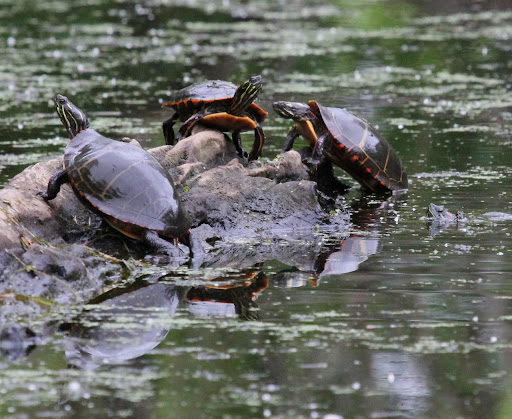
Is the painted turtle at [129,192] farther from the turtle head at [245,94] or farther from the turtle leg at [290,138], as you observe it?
the turtle leg at [290,138]

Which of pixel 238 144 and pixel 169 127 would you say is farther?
pixel 169 127

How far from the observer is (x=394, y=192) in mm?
8188

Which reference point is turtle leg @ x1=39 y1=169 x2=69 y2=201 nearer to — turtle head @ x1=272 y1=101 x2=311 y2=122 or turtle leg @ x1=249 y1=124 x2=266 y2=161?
turtle leg @ x1=249 y1=124 x2=266 y2=161

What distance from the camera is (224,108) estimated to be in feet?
24.6

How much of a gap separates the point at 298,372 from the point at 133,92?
916 centimetres

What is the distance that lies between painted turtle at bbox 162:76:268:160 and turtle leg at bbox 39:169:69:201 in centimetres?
166

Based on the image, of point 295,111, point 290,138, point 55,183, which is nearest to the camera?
point 55,183

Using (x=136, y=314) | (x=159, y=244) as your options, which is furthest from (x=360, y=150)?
(x=136, y=314)

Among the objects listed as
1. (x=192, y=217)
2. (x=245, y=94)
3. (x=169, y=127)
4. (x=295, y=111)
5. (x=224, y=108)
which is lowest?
(x=192, y=217)

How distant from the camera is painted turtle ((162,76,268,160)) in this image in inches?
289

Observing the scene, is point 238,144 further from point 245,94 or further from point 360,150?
→ point 360,150

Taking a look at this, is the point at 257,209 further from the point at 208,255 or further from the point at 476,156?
the point at 476,156

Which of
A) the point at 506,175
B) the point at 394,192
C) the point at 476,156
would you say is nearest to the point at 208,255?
the point at 394,192

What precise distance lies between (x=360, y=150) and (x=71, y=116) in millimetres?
2503
